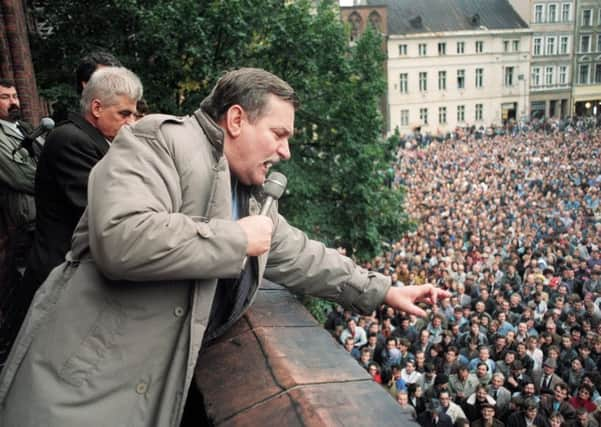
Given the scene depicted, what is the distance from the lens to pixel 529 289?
13.4 m

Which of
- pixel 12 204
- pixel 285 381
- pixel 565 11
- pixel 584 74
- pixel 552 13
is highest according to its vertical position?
pixel 565 11

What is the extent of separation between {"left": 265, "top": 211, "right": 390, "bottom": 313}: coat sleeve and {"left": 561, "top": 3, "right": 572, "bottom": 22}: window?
203 feet

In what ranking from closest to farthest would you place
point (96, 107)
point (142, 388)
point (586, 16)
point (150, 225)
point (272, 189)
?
point (150, 225)
point (142, 388)
point (272, 189)
point (96, 107)
point (586, 16)

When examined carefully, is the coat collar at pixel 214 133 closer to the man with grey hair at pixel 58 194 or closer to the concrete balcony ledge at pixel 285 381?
the concrete balcony ledge at pixel 285 381

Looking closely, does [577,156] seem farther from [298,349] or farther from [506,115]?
[298,349]

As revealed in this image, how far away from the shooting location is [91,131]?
2.65 m

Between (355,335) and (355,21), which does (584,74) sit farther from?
(355,335)

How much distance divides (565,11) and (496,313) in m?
53.6

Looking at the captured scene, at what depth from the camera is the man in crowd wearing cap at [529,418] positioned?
805 centimetres

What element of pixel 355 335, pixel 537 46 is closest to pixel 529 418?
pixel 355 335

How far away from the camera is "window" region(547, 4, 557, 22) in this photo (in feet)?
179

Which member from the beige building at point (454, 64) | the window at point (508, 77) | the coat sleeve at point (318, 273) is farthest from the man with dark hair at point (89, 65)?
the window at point (508, 77)

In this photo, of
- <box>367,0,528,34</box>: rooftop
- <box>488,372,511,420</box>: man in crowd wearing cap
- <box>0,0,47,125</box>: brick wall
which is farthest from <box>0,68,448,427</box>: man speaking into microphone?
<box>367,0,528,34</box>: rooftop

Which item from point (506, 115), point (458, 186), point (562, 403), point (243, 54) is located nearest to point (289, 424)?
point (562, 403)
